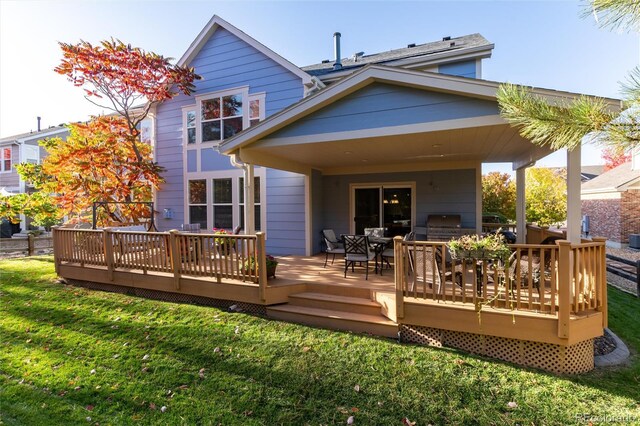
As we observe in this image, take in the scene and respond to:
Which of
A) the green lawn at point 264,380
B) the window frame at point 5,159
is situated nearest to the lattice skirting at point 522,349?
the green lawn at point 264,380

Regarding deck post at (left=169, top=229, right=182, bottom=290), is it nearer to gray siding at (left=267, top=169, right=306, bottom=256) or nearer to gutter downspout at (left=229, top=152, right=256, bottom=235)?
gutter downspout at (left=229, top=152, right=256, bottom=235)

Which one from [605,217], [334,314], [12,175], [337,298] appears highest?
[12,175]

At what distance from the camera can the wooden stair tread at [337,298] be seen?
4.60m

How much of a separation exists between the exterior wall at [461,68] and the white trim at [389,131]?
4456mm

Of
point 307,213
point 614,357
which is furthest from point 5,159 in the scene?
point 614,357

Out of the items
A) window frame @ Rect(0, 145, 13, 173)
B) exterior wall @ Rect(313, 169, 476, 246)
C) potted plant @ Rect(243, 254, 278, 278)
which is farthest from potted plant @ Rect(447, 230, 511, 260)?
window frame @ Rect(0, 145, 13, 173)

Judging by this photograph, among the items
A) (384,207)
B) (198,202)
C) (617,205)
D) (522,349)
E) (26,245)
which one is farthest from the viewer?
(617,205)

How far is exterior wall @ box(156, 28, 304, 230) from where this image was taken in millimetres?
8672

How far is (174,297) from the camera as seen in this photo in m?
5.82

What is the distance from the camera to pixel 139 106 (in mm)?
11352

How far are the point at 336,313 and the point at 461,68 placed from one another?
7.32 metres

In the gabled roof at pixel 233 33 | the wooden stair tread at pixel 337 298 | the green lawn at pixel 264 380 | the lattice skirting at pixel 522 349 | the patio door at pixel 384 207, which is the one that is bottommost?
the green lawn at pixel 264 380

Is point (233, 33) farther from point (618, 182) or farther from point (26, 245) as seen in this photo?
point (618, 182)

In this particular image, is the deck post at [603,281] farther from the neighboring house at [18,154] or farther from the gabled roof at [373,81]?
the neighboring house at [18,154]
